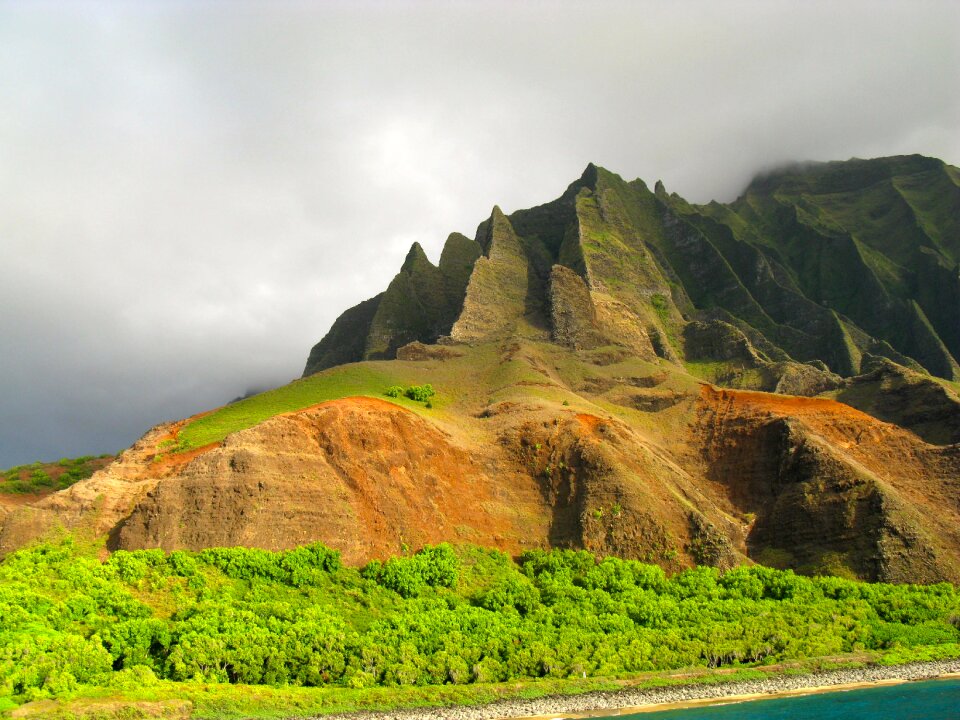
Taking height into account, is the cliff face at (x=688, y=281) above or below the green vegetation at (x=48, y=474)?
above

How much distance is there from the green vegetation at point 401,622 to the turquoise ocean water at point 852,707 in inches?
133

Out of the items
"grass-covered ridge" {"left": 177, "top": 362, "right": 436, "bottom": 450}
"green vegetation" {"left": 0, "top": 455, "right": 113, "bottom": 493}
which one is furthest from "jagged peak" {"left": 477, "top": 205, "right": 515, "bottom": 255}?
"green vegetation" {"left": 0, "top": 455, "right": 113, "bottom": 493}

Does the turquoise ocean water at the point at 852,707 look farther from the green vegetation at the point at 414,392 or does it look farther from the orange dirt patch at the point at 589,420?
the green vegetation at the point at 414,392

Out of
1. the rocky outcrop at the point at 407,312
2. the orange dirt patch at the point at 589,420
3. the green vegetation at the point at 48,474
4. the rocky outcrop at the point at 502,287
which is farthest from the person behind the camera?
the rocky outcrop at the point at 407,312

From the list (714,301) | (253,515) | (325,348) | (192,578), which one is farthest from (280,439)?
(714,301)

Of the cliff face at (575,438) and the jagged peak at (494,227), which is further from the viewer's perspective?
the jagged peak at (494,227)

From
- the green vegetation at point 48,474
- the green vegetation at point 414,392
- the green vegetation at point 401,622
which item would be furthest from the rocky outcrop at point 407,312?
the green vegetation at point 401,622

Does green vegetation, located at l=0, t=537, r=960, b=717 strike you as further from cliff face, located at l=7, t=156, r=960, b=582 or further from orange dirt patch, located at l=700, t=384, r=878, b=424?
orange dirt patch, located at l=700, t=384, r=878, b=424

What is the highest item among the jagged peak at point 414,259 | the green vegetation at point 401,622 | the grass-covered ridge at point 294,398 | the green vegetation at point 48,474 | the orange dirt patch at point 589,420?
Answer: the jagged peak at point 414,259

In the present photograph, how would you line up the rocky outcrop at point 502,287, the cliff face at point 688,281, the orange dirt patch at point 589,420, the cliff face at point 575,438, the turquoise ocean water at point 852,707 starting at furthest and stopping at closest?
the cliff face at point 688,281 < the rocky outcrop at point 502,287 < the orange dirt patch at point 589,420 < the cliff face at point 575,438 < the turquoise ocean water at point 852,707

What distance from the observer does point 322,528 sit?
53406 millimetres

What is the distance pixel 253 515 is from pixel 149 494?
7.07 metres

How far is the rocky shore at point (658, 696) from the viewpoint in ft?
129

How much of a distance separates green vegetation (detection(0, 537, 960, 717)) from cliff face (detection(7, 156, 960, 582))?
326cm
